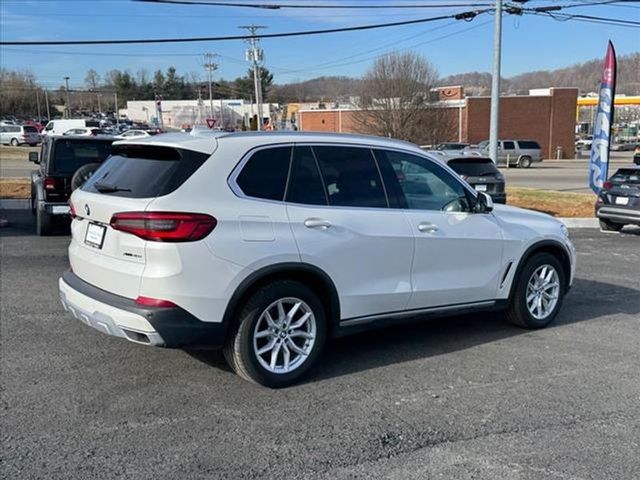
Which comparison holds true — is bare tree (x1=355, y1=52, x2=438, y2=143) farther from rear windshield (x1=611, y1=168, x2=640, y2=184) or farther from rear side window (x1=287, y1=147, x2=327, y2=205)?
rear side window (x1=287, y1=147, x2=327, y2=205)

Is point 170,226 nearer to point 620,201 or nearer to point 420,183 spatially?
point 420,183

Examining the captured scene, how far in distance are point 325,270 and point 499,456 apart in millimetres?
1756

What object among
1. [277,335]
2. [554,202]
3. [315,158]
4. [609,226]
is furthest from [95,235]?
[554,202]

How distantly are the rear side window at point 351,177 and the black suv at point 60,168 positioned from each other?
281 inches

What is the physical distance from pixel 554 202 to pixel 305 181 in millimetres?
16358

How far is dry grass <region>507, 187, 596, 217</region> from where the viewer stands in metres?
17.6

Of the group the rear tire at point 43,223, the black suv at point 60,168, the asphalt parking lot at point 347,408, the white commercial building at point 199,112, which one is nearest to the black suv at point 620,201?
the asphalt parking lot at point 347,408

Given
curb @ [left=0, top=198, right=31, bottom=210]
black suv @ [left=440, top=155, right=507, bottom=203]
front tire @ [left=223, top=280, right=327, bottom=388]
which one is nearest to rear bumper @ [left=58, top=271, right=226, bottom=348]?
front tire @ [left=223, top=280, right=327, bottom=388]

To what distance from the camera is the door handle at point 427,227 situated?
17.4 ft

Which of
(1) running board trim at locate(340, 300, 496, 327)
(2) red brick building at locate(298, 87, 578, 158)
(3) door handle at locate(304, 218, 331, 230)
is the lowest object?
(1) running board trim at locate(340, 300, 496, 327)

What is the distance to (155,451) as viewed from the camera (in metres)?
3.72

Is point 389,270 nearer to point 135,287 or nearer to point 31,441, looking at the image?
point 135,287

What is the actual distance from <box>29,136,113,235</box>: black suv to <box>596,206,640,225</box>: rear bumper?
34.1 feet

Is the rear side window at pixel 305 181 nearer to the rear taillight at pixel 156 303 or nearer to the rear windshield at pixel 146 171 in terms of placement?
the rear windshield at pixel 146 171
